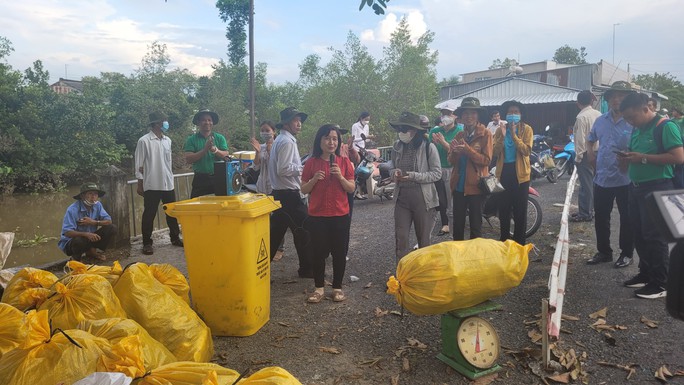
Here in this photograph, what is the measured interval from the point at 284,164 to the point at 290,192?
34cm

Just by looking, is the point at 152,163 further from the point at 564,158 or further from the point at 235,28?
the point at 235,28

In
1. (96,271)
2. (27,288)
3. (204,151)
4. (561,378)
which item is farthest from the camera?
(204,151)

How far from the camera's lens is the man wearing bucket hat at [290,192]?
197 inches

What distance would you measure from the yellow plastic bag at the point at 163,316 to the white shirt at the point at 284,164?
204 cm

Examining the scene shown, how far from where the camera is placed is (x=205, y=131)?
600 cm

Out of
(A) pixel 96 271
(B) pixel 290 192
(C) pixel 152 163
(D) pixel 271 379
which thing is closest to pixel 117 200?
(C) pixel 152 163

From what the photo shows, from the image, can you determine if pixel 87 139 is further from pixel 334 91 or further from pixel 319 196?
pixel 319 196

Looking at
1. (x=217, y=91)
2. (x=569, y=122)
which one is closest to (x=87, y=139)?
(x=217, y=91)

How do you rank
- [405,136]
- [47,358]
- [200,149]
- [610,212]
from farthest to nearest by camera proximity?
[200,149] → [610,212] → [405,136] → [47,358]

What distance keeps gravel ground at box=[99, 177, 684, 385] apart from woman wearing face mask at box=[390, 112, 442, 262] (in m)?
0.72

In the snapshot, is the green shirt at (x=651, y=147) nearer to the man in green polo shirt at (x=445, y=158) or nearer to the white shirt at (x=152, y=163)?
the man in green polo shirt at (x=445, y=158)

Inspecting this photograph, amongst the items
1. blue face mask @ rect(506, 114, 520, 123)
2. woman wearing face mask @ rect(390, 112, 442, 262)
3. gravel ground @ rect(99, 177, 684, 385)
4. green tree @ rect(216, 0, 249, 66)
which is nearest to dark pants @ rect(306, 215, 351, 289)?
gravel ground @ rect(99, 177, 684, 385)

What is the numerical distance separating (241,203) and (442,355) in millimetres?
1804

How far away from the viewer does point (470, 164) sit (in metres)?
4.97
